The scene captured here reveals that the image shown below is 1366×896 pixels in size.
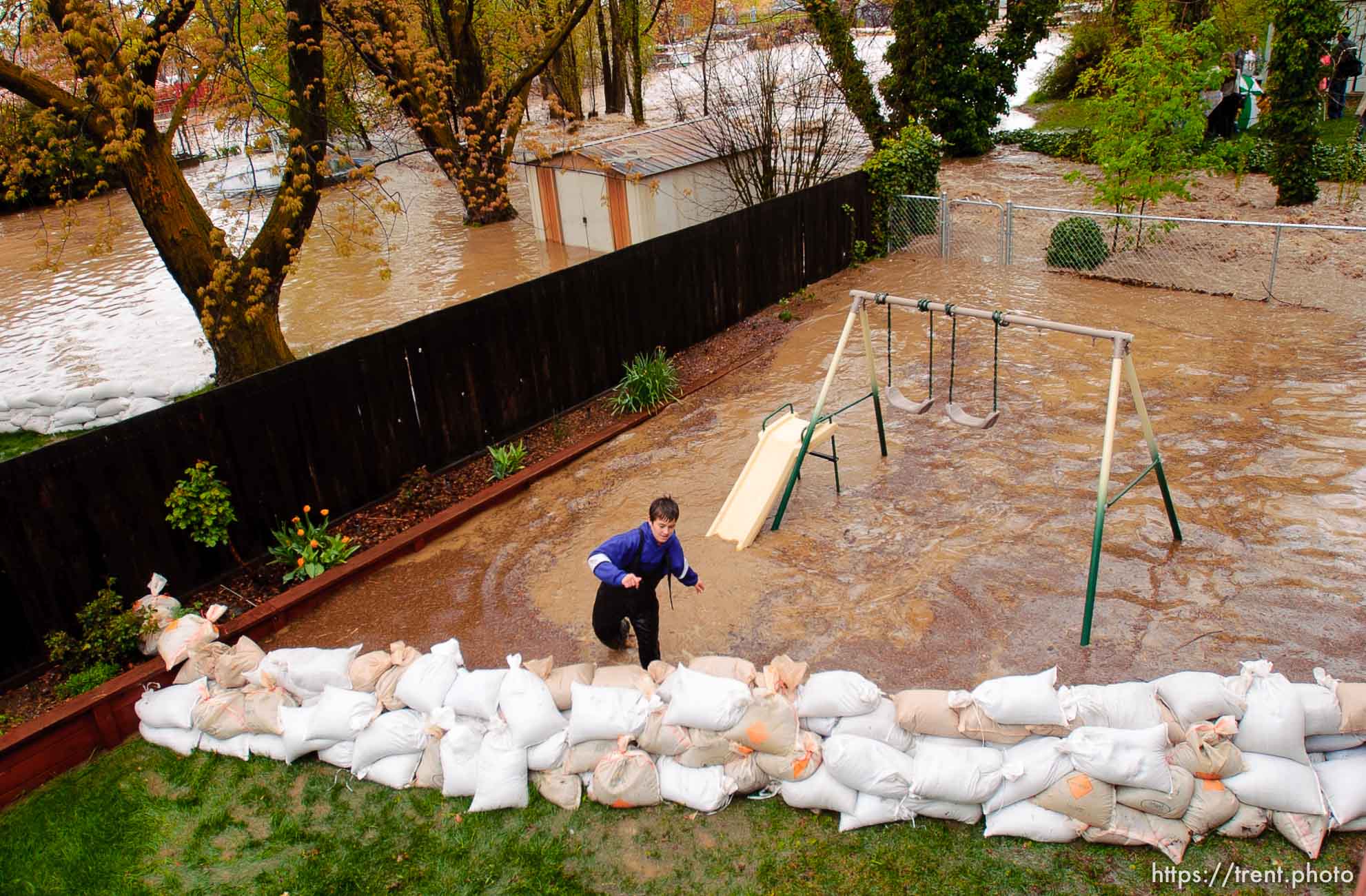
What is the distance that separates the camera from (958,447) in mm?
9359

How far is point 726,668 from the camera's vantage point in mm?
5512

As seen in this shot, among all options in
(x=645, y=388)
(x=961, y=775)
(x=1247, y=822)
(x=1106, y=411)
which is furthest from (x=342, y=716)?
(x=1106, y=411)

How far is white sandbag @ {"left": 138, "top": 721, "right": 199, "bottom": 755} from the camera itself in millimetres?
5980

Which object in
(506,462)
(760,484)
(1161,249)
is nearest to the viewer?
(760,484)

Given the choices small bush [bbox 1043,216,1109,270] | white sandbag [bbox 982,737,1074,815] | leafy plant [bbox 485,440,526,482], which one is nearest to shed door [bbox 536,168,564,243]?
small bush [bbox 1043,216,1109,270]

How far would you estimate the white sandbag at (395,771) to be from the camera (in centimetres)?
556

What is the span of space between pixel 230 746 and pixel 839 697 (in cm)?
372

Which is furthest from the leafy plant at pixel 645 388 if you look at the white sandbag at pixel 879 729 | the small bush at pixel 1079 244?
the small bush at pixel 1079 244

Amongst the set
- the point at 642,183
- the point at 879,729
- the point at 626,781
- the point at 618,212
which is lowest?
the point at 626,781

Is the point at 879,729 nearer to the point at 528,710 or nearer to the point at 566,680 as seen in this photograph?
the point at 566,680

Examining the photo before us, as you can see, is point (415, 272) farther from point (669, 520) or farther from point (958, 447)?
point (669, 520)

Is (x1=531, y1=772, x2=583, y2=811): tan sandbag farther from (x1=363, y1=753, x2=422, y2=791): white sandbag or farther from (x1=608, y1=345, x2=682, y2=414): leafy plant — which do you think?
(x1=608, y1=345, x2=682, y2=414): leafy plant

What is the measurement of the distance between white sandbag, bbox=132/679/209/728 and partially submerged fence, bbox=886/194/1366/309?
1167 centimetres

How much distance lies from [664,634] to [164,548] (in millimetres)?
3953
